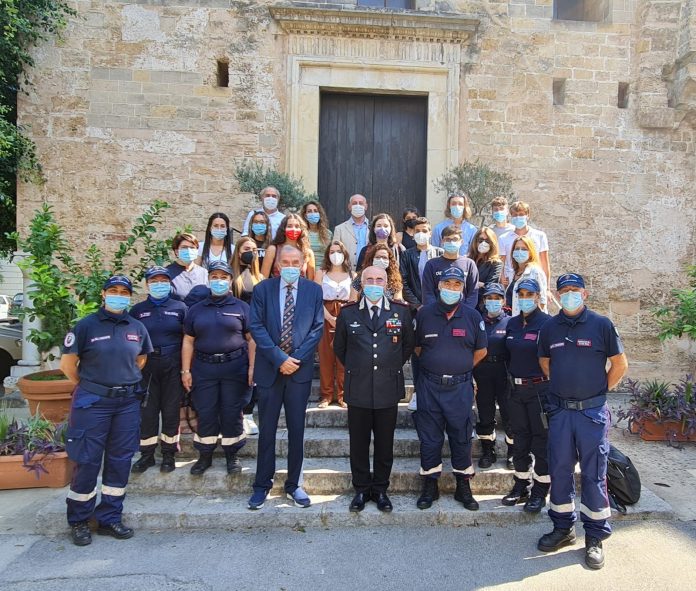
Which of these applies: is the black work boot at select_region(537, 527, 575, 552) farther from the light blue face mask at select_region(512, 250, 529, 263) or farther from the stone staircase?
the light blue face mask at select_region(512, 250, 529, 263)

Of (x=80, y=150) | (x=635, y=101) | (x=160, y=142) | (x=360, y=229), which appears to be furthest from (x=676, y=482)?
(x=80, y=150)

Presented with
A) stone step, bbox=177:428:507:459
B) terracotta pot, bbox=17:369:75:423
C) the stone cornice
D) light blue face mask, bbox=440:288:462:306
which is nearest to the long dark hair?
stone step, bbox=177:428:507:459

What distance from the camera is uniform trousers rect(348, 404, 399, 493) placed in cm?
412

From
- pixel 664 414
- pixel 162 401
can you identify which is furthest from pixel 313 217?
pixel 664 414

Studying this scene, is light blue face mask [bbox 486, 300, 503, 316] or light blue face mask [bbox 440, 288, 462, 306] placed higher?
light blue face mask [bbox 440, 288, 462, 306]

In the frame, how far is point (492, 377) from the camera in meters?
4.56

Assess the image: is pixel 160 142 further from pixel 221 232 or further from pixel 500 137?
pixel 500 137

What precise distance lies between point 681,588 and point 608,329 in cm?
167

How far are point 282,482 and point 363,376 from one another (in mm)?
1207

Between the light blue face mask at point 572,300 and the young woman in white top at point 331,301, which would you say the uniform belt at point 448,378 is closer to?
the light blue face mask at point 572,300

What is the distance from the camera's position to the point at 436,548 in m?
3.75

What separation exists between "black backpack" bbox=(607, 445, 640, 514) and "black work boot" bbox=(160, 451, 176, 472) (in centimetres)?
358

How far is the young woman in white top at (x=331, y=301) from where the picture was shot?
17.3 ft

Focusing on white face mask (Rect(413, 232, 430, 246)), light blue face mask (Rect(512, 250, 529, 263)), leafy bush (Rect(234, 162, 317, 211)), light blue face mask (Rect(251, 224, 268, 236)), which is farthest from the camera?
leafy bush (Rect(234, 162, 317, 211))
